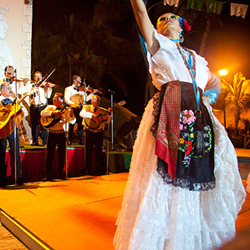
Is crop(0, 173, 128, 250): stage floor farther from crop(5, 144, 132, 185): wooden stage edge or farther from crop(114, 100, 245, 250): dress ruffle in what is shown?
crop(114, 100, 245, 250): dress ruffle

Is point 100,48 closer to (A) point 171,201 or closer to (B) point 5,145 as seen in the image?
(B) point 5,145

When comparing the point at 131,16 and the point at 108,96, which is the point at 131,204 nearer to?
the point at 131,16

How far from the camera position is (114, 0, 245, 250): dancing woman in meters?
1.62

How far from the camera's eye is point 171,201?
1.67 m

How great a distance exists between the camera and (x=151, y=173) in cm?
168

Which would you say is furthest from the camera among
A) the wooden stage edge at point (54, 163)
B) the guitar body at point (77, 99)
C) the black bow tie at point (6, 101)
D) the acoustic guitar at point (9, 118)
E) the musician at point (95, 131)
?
the guitar body at point (77, 99)

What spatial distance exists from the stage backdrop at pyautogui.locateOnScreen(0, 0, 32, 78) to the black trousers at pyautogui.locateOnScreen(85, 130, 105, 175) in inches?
106

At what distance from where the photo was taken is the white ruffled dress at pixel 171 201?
160 cm

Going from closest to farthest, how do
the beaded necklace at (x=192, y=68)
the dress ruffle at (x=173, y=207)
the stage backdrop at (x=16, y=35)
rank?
the dress ruffle at (x=173, y=207) < the beaded necklace at (x=192, y=68) < the stage backdrop at (x=16, y=35)

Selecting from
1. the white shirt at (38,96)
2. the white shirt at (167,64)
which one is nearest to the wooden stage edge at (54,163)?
the white shirt at (38,96)

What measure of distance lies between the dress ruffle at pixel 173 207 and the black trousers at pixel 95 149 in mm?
4397

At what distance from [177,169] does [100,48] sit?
17.0m

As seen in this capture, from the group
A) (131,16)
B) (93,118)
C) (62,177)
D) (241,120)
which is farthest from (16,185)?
(241,120)

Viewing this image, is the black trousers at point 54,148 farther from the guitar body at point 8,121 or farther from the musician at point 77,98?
the musician at point 77,98
